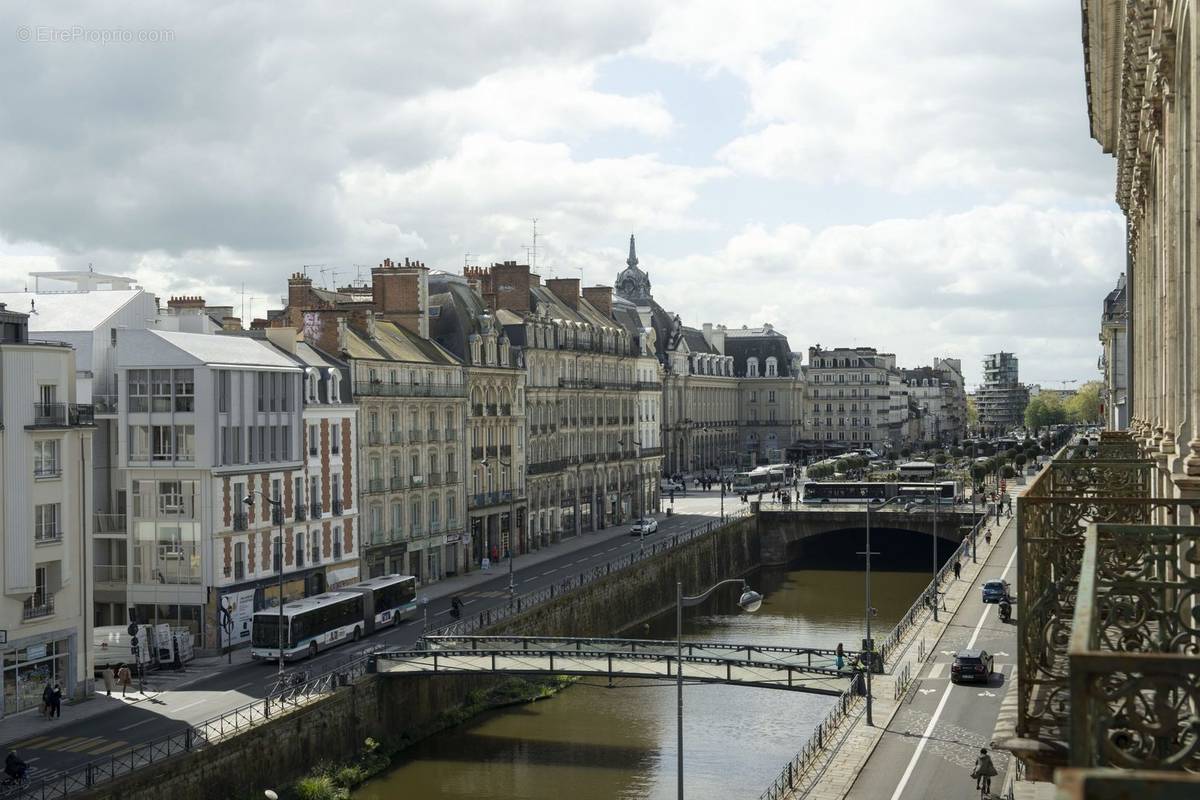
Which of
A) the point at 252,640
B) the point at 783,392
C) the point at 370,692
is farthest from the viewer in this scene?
the point at 783,392

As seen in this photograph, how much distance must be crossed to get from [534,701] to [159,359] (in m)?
18.3

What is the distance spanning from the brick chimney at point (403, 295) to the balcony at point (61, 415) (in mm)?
29267

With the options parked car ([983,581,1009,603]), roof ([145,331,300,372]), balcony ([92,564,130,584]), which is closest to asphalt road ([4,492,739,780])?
balcony ([92,564,130,584])

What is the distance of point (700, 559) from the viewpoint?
83500 mm

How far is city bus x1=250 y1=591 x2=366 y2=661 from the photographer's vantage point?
48.6 metres

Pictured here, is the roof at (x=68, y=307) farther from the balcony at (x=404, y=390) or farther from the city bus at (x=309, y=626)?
the city bus at (x=309, y=626)

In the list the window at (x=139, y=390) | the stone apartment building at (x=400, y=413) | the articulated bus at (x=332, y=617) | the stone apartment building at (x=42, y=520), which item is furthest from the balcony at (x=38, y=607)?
the stone apartment building at (x=400, y=413)

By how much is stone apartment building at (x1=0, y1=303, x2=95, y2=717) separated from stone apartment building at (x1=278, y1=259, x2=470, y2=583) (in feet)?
63.6

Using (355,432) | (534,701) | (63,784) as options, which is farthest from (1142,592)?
(355,432)

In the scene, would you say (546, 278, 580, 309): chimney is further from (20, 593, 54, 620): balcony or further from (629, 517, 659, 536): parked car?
(20, 593, 54, 620): balcony

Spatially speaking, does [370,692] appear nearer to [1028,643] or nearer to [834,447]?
[1028,643]

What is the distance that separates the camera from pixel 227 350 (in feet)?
180

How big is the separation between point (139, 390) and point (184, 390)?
1864 millimetres

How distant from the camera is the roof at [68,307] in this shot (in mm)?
55438
